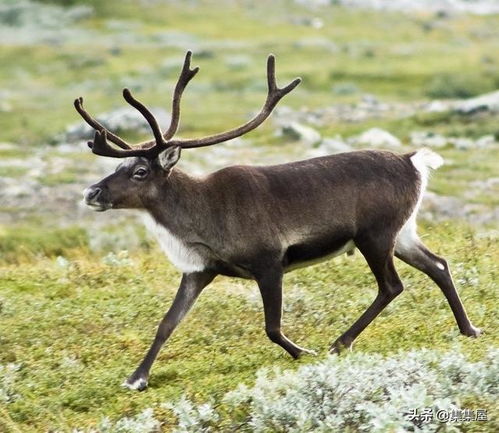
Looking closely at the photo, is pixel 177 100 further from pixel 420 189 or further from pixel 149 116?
pixel 420 189

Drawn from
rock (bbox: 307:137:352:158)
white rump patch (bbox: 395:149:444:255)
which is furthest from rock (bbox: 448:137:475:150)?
white rump patch (bbox: 395:149:444:255)

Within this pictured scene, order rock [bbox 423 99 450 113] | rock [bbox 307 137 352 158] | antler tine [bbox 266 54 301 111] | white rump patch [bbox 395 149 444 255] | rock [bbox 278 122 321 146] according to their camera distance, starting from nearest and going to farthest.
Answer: antler tine [bbox 266 54 301 111]
white rump patch [bbox 395 149 444 255]
rock [bbox 307 137 352 158]
rock [bbox 278 122 321 146]
rock [bbox 423 99 450 113]

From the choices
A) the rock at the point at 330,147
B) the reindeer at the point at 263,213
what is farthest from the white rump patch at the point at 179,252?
the rock at the point at 330,147

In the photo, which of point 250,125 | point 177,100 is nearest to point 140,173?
point 177,100

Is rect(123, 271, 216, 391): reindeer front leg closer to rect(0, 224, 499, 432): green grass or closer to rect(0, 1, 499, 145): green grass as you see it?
rect(0, 224, 499, 432): green grass

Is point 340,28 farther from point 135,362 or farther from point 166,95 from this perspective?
point 135,362

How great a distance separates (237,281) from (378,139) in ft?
60.6

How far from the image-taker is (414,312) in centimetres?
1084

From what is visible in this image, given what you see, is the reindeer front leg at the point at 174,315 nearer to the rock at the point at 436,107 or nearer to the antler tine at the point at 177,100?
the antler tine at the point at 177,100

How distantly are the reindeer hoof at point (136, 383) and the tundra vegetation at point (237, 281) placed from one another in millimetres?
83

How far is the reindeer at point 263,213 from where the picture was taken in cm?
966

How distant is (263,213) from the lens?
971cm

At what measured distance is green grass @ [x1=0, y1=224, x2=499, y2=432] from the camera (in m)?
9.26

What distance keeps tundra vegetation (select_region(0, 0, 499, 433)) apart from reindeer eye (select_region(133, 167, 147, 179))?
1.70 metres
